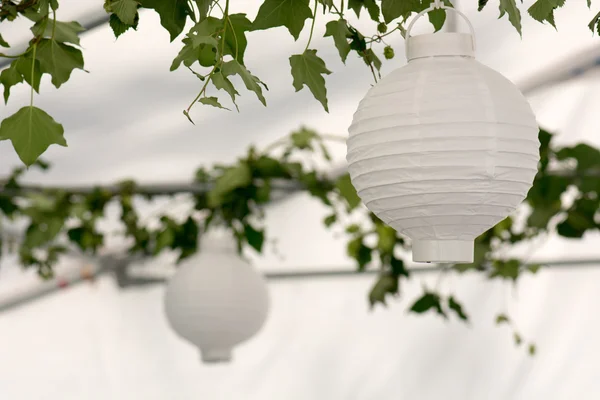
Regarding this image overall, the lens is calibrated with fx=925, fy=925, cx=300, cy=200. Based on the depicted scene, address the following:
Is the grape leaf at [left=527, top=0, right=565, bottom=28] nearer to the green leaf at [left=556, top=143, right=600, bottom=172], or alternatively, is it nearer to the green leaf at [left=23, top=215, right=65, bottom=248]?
the green leaf at [left=556, top=143, right=600, bottom=172]

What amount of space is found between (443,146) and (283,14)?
0.25 metres

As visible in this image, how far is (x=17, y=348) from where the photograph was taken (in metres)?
4.07

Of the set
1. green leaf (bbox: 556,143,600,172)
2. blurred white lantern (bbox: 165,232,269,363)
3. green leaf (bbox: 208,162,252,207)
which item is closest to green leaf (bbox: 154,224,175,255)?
green leaf (bbox: 208,162,252,207)

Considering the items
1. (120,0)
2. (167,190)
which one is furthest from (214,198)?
(120,0)

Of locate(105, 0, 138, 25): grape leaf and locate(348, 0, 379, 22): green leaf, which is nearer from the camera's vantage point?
locate(105, 0, 138, 25): grape leaf

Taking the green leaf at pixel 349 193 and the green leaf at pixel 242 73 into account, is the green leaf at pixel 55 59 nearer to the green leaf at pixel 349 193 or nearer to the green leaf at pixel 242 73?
the green leaf at pixel 242 73

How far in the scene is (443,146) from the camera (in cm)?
111

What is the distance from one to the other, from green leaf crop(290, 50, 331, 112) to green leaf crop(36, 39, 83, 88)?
0.30m

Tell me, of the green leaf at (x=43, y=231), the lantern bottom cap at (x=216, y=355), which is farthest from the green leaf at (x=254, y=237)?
the green leaf at (x=43, y=231)

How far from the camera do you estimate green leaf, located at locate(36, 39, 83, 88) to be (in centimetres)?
124

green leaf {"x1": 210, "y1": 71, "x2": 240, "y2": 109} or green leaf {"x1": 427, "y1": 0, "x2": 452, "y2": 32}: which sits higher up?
green leaf {"x1": 427, "y1": 0, "x2": 452, "y2": 32}

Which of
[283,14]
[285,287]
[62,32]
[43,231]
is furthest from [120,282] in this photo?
[283,14]

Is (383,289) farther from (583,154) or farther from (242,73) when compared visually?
(242,73)

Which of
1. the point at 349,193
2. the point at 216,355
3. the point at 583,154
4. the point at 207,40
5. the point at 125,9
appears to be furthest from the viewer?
the point at 216,355
